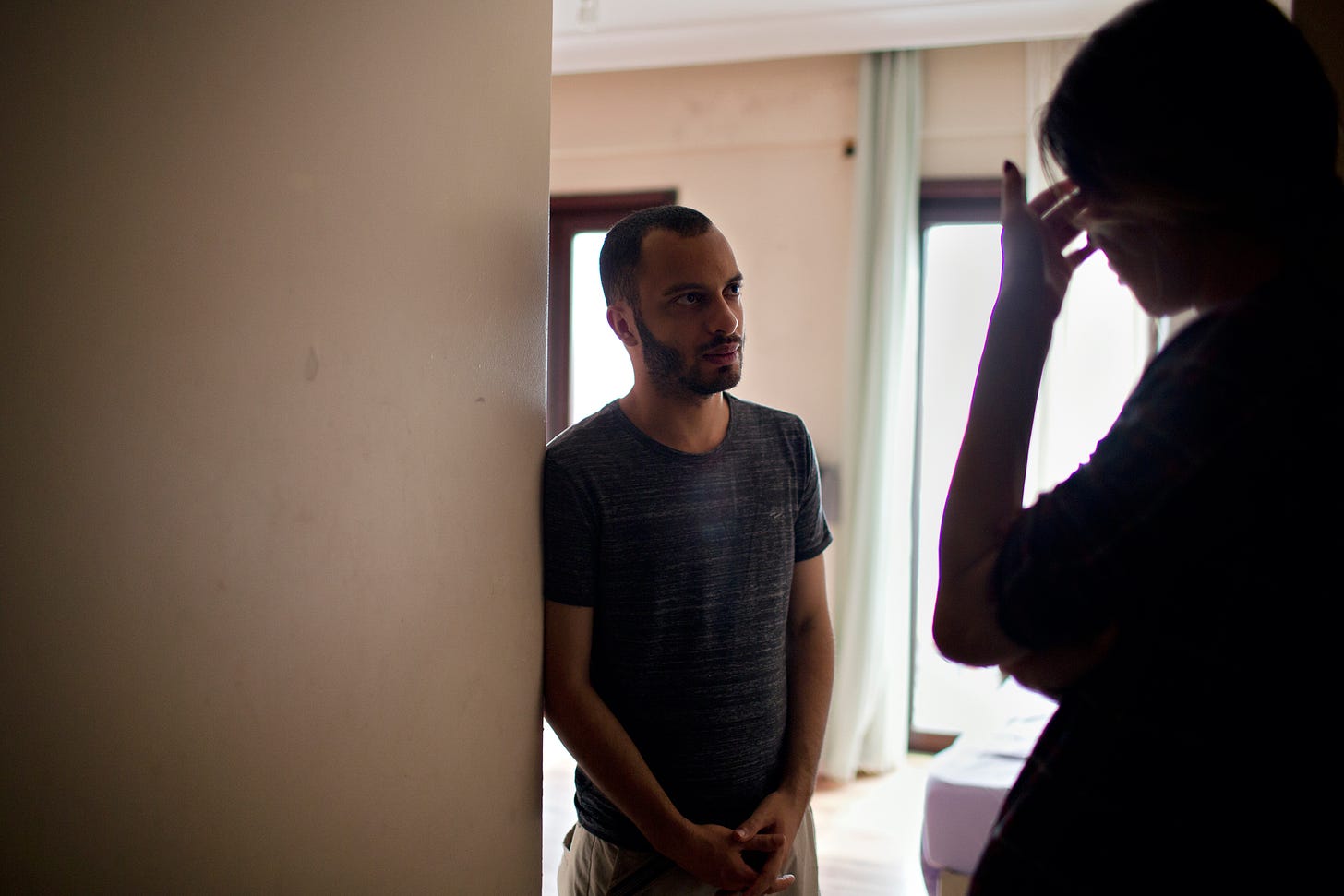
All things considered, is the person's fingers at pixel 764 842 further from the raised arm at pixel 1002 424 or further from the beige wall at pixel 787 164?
the beige wall at pixel 787 164

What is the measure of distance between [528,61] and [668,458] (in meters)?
0.53

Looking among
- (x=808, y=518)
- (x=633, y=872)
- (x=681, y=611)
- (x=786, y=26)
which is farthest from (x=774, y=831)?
(x=786, y=26)

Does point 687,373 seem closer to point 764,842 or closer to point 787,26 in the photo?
point 764,842

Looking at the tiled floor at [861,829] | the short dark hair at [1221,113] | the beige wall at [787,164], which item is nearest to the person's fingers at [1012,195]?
the short dark hair at [1221,113]

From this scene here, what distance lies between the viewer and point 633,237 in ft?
4.59

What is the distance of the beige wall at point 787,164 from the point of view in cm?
388

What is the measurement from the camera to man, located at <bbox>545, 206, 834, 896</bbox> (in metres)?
1.18

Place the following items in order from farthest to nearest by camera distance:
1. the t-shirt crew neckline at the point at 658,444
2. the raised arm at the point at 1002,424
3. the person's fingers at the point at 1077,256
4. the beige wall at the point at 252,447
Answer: the t-shirt crew neckline at the point at 658,444
the person's fingers at the point at 1077,256
the raised arm at the point at 1002,424
the beige wall at the point at 252,447

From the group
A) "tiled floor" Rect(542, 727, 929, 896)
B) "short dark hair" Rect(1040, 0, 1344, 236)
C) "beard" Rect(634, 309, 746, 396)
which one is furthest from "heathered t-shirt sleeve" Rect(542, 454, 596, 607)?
"tiled floor" Rect(542, 727, 929, 896)

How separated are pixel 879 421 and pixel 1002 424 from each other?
310 centimetres

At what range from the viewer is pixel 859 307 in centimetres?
387

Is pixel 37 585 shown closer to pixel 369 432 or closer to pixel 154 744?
pixel 154 744

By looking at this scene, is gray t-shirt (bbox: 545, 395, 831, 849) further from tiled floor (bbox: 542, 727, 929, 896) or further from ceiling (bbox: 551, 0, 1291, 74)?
ceiling (bbox: 551, 0, 1291, 74)

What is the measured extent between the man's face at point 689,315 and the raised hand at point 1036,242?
0.53 metres
